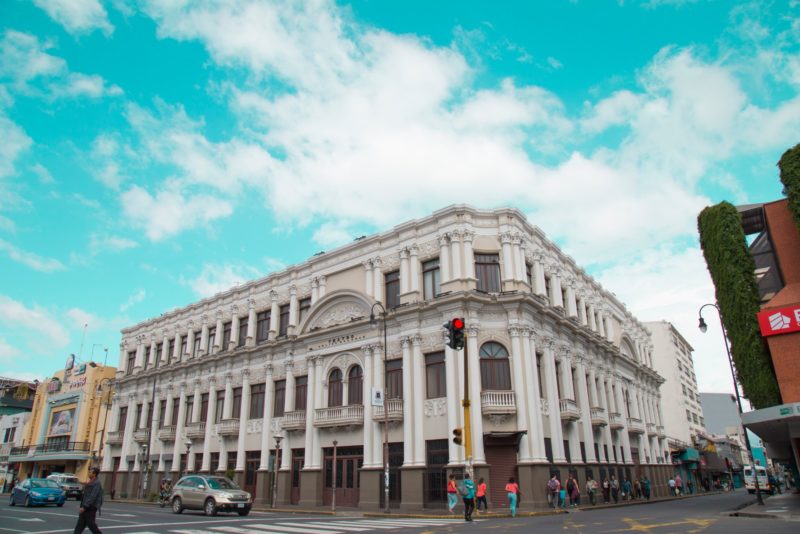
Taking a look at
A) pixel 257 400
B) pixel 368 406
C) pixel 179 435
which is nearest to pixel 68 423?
pixel 179 435

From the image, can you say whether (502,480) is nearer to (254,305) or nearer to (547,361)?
(547,361)

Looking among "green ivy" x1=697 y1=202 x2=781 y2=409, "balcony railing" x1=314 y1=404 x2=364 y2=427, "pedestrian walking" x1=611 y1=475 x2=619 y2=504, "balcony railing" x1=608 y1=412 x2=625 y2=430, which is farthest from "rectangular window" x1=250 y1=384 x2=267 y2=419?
"green ivy" x1=697 y1=202 x2=781 y2=409

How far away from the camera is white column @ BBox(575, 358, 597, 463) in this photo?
33428 mm

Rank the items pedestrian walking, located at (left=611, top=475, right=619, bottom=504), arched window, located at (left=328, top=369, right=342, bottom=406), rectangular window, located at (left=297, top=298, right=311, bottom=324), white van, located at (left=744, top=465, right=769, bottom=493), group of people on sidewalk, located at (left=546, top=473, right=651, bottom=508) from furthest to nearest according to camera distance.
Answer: white van, located at (left=744, top=465, right=769, bottom=493) → rectangular window, located at (left=297, top=298, right=311, bottom=324) → arched window, located at (left=328, top=369, right=342, bottom=406) → pedestrian walking, located at (left=611, top=475, right=619, bottom=504) → group of people on sidewalk, located at (left=546, top=473, right=651, bottom=508)

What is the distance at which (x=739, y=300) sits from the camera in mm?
25484

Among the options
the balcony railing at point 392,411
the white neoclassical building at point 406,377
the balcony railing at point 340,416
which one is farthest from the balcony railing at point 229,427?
the balcony railing at point 392,411

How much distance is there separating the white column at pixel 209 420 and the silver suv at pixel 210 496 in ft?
51.0

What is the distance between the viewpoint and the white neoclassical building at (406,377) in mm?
28609

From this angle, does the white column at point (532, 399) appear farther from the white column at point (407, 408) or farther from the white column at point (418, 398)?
the white column at point (407, 408)

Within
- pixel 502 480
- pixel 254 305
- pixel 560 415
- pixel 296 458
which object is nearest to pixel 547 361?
pixel 560 415

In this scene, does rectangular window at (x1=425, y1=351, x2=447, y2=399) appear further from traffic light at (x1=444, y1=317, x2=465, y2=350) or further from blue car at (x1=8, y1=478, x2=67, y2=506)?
blue car at (x1=8, y1=478, x2=67, y2=506)

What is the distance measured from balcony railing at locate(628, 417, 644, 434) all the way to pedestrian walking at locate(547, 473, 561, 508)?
1775 centimetres

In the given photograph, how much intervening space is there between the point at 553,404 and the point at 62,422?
51.2 m

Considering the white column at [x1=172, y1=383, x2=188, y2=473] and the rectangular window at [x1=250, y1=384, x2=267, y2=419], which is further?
the white column at [x1=172, y1=383, x2=188, y2=473]
